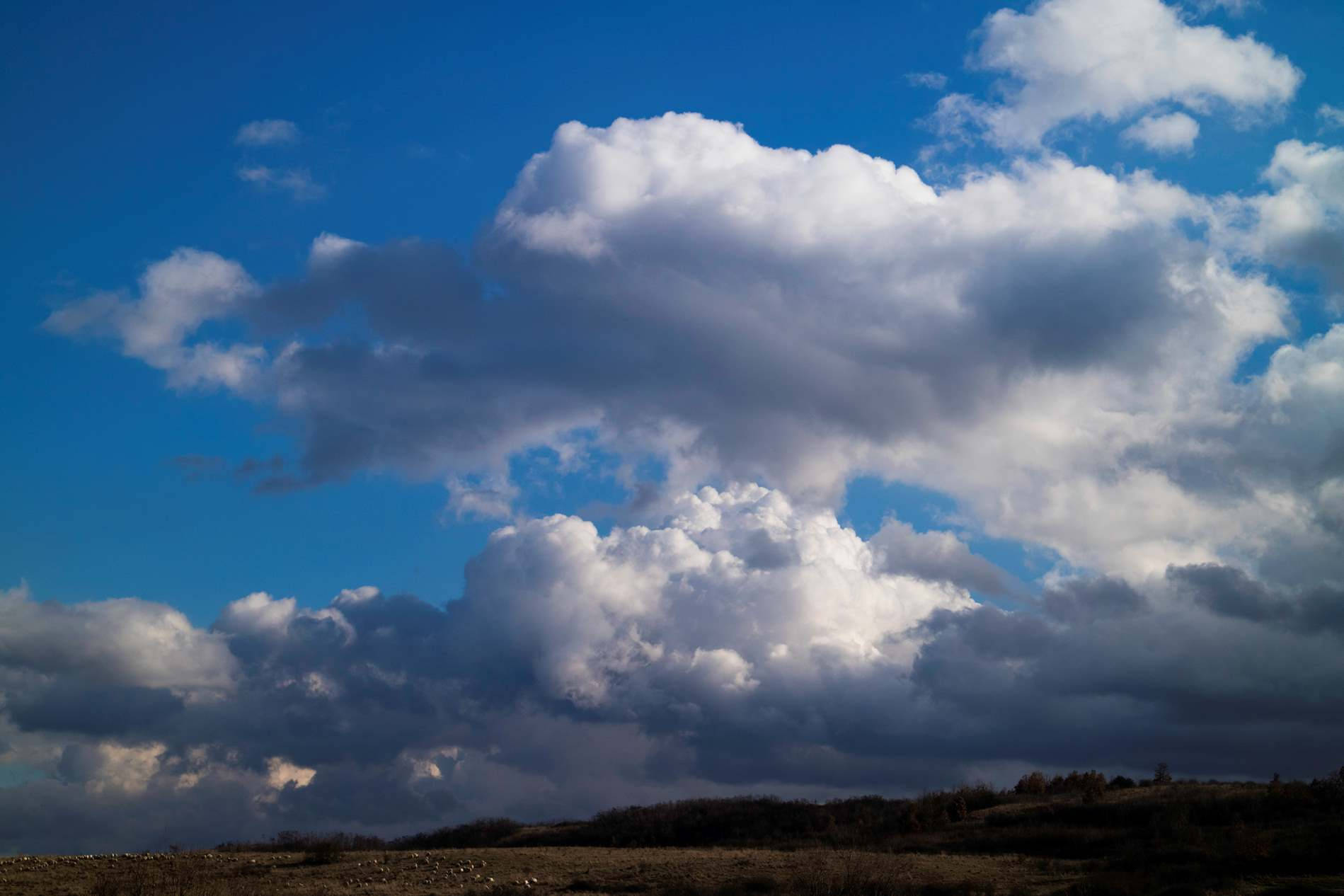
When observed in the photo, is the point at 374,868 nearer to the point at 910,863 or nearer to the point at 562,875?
the point at 562,875

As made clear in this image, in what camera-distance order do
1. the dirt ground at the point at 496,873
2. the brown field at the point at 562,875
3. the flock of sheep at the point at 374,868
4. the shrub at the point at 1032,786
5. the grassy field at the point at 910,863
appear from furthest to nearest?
the shrub at the point at 1032,786 < the flock of sheep at the point at 374,868 < the dirt ground at the point at 496,873 < the brown field at the point at 562,875 < the grassy field at the point at 910,863

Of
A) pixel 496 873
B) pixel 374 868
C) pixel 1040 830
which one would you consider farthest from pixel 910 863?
pixel 374 868

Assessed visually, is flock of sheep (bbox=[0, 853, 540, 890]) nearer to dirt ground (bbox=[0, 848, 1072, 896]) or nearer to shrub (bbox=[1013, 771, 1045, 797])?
dirt ground (bbox=[0, 848, 1072, 896])

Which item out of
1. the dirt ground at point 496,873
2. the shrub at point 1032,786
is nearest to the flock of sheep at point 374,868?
the dirt ground at point 496,873

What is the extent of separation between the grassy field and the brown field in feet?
0.40

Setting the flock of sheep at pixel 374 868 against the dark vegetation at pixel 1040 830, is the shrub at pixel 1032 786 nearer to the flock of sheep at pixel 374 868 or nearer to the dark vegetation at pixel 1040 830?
the dark vegetation at pixel 1040 830

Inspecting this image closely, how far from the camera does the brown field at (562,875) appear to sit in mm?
46844

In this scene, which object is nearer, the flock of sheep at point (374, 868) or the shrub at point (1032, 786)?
the flock of sheep at point (374, 868)

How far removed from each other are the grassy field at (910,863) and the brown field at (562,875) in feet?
0.40

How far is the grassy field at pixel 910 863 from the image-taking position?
4669 cm

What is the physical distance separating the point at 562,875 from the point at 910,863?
54.2ft

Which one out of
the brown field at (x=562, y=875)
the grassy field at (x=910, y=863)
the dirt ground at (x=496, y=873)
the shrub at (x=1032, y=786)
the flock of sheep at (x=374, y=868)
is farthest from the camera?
the shrub at (x=1032, y=786)

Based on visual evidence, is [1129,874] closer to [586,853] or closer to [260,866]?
[586,853]

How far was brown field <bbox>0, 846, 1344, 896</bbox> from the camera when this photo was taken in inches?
1844
